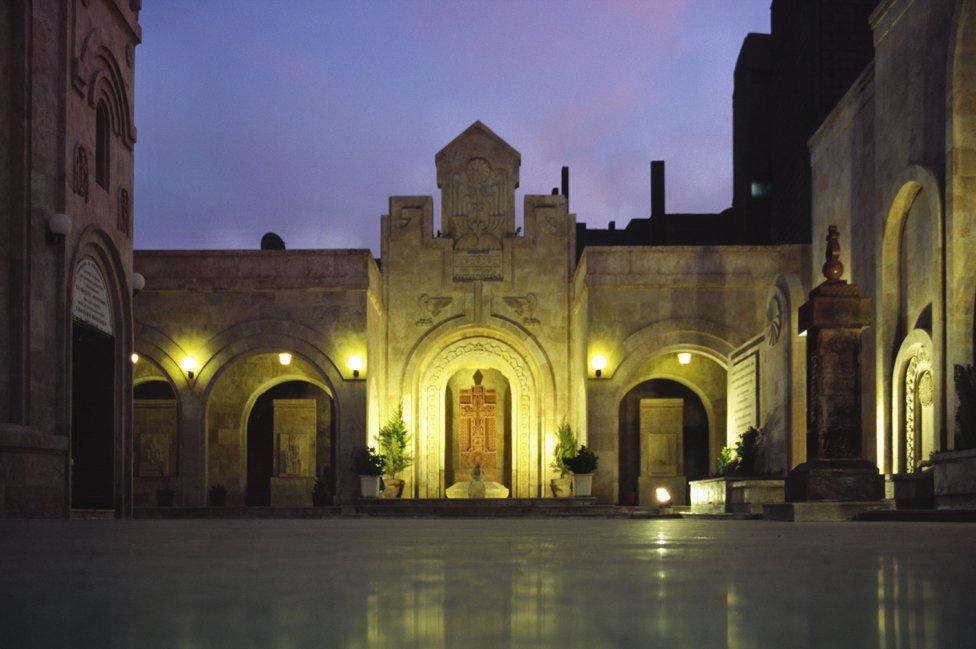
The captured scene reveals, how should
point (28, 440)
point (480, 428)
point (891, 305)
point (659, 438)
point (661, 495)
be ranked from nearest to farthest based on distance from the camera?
point (28, 440) → point (891, 305) → point (661, 495) → point (659, 438) → point (480, 428)

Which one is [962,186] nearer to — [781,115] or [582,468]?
[582,468]

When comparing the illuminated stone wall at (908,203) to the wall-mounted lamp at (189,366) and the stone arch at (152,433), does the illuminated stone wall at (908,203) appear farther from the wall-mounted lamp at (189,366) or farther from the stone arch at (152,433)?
the stone arch at (152,433)

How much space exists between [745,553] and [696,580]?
→ 0.89m

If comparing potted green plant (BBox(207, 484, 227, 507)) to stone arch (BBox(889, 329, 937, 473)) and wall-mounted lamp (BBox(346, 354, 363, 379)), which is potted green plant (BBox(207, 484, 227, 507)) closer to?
wall-mounted lamp (BBox(346, 354, 363, 379))

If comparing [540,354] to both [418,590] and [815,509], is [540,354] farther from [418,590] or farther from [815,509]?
[418,590]

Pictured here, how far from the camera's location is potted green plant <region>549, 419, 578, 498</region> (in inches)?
914

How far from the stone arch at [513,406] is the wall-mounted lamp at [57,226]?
14.2 meters

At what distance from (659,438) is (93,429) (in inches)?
637

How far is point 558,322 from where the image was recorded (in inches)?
1016

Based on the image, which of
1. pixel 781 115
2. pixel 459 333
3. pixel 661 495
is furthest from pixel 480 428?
pixel 781 115

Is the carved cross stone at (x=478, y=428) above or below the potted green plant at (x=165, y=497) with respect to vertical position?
above

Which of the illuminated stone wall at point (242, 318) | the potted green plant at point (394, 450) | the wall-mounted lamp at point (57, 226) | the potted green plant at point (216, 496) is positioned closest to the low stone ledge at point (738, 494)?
the potted green plant at point (394, 450)

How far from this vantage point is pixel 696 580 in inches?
64.7

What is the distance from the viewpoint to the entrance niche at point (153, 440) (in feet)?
84.0
